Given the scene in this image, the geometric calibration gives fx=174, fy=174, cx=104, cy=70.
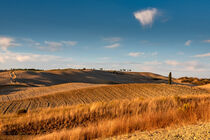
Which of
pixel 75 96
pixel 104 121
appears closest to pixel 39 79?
pixel 75 96

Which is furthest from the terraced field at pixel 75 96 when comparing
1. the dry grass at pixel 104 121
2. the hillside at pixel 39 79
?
the hillside at pixel 39 79

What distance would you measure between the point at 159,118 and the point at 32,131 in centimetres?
498

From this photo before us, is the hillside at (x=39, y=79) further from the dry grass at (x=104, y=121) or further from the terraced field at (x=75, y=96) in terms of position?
the dry grass at (x=104, y=121)

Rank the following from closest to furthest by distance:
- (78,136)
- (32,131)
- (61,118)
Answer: (78,136), (32,131), (61,118)

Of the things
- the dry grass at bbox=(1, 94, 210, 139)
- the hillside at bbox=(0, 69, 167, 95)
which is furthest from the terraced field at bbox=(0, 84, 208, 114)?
the hillside at bbox=(0, 69, 167, 95)

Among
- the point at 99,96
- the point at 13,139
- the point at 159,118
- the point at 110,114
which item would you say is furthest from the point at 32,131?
the point at 99,96

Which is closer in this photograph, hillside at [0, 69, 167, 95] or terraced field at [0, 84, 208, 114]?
terraced field at [0, 84, 208, 114]

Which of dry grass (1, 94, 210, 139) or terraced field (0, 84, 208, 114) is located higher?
dry grass (1, 94, 210, 139)

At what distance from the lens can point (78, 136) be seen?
180 inches

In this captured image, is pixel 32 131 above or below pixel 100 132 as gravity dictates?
below

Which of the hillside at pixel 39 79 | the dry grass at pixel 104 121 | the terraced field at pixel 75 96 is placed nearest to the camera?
the dry grass at pixel 104 121

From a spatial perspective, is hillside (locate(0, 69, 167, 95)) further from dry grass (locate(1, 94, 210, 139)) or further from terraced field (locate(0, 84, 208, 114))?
dry grass (locate(1, 94, 210, 139))

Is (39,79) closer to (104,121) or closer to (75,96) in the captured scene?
(75,96)

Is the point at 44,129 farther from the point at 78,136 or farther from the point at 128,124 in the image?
the point at 128,124
